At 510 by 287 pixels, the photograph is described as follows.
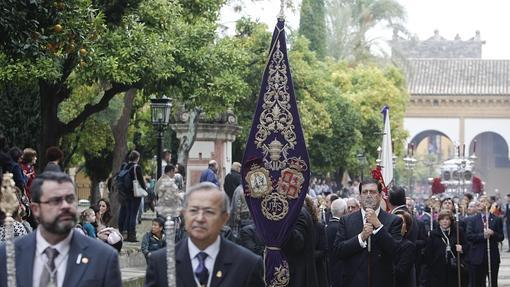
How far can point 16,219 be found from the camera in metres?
12.3

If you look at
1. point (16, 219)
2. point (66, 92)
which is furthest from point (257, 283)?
point (66, 92)

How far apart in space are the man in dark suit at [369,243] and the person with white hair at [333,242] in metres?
0.36

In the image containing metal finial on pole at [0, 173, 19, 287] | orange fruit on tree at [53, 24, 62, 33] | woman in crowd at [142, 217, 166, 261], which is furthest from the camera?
orange fruit on tree at [53, 24, 62, 33]

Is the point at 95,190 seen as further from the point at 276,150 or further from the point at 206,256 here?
the point at 206,256

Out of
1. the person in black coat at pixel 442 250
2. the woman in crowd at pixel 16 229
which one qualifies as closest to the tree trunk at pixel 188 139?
the person in black coat at pixel 442 250

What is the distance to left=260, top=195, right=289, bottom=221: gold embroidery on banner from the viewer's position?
13.6 metres

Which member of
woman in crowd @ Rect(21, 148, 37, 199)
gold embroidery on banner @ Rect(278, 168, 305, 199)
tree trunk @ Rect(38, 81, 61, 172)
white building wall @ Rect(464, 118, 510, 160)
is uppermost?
white building wall @ Rect(464, 118, 510, 160)

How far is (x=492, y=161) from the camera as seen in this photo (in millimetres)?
107375

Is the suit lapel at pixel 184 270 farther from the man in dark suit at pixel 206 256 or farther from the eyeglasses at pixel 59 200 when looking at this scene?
the eyeglasses at pixel 59 200

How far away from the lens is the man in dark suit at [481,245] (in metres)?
22.6

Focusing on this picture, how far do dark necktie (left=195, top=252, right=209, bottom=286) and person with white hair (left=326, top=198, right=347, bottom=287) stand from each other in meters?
6.36

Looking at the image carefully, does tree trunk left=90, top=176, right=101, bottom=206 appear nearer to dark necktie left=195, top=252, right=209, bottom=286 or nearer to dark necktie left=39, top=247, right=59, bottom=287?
dark necktie left=195, top=252, right=209, bottom=286

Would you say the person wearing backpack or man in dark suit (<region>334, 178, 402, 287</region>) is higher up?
the person wearing backpack

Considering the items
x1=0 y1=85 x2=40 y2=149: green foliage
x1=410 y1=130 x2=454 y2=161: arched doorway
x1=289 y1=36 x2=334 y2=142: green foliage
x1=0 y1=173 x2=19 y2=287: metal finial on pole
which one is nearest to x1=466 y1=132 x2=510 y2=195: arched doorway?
x1=410 y1=130 x2=454 y2=161: arched doorway
